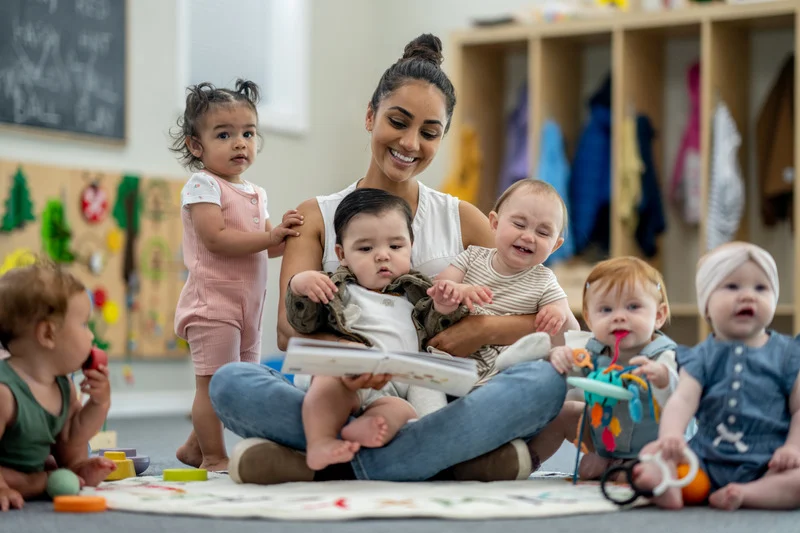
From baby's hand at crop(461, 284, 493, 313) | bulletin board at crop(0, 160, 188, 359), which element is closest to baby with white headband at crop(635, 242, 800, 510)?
baby's hand at crop(461, 284, 493, 313)

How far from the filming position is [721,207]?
5.03 m

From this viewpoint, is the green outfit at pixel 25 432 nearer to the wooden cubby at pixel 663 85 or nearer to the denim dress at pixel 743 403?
the denim dress at pixel 743 403

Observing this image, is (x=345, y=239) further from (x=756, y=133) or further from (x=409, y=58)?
(x=756, y=133)

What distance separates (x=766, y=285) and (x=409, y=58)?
1005 mm

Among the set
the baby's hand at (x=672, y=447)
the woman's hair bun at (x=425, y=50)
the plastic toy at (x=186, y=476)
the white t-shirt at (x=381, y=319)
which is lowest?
the plastic toy at (x=186, y=476)

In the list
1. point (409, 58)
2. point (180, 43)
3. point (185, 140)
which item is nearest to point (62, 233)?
point (180, 43)

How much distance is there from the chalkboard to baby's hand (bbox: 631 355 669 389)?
10.0ft

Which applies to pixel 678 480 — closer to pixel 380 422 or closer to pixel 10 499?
pixel 380 422

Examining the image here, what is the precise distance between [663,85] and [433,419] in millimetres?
3951

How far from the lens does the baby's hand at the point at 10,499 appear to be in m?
1.75

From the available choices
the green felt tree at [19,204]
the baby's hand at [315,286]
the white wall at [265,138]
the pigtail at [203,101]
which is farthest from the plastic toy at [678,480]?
the white wall at [265,138]

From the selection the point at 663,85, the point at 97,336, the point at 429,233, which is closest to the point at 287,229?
the point at 429,233

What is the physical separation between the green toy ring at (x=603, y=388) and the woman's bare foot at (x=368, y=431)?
1.14 feet

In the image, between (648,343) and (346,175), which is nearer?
(648,343)
